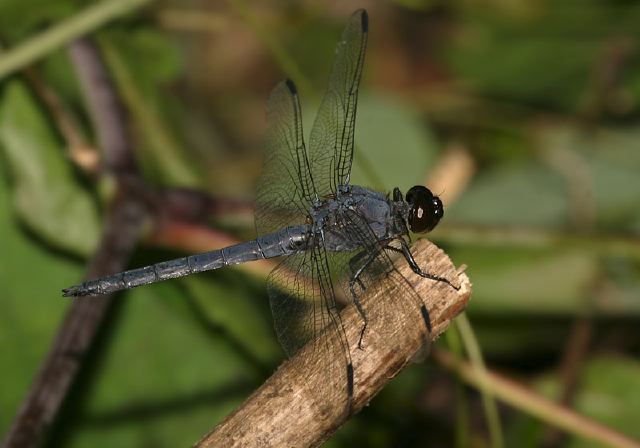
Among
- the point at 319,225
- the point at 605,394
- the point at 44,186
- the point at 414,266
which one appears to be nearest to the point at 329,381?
the point at 414,266

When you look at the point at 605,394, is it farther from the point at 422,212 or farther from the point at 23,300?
the point at 23,300

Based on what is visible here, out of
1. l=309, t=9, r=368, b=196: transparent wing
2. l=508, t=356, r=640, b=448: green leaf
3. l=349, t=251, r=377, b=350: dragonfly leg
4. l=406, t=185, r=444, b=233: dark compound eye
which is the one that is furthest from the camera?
l=508, t=356, r=640, b=448: green leaf

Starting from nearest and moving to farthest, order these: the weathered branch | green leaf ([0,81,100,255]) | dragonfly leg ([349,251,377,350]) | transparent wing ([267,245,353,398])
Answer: the weathered branch
transparent wing ([267,245,353,398])
dragonfly leg ([349,251,377,350])
green leaf ([0,81,100,255])

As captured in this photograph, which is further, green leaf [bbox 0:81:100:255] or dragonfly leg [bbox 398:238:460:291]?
green leaf [bbox 0:81:100:255]

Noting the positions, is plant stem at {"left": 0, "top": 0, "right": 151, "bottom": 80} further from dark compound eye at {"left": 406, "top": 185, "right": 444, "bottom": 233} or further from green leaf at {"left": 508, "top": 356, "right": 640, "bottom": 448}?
green leaf at {"left": 508, "top": 356, "right": 640, "bottom": 448}

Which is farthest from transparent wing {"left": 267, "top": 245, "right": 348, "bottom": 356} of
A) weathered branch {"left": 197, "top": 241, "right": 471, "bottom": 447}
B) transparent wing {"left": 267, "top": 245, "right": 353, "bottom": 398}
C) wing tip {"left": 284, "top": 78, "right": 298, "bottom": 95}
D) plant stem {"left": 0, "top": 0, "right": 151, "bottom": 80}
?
plant stem {"left": 0, "top": 0, "right": 151, "bottom": 80}

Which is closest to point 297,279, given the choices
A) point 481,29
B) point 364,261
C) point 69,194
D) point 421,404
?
point 364,261
